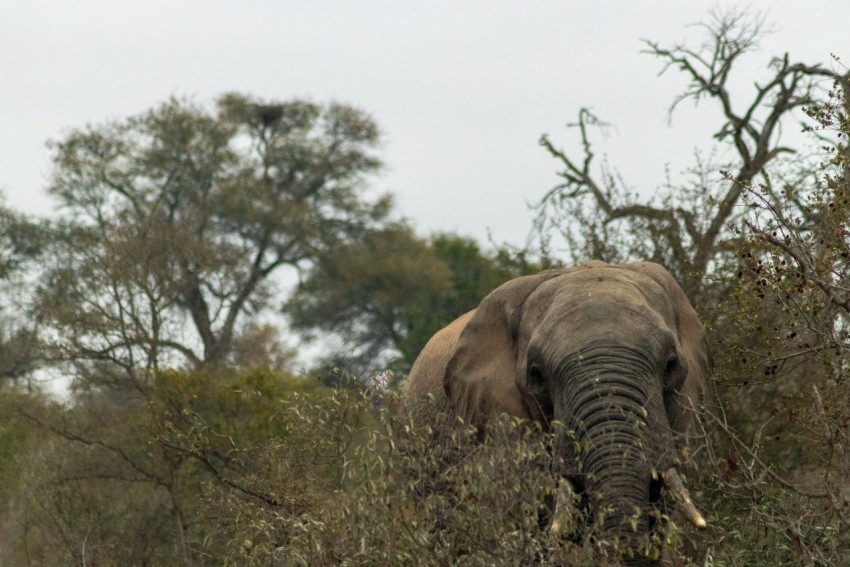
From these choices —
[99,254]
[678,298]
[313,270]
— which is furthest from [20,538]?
[313,270]

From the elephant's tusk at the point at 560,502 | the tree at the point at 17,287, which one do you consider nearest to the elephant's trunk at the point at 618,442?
the elephant's tusk at the point at 560,502

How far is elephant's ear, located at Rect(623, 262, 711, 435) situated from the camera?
9648mm

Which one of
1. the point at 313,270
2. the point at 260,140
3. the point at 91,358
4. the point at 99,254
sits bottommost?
the point at 91,358

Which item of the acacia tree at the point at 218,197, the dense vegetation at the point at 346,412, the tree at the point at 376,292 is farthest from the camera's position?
the tree at the point at 376,292

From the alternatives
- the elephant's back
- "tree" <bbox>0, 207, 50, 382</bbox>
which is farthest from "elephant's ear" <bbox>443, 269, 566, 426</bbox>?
"tree" <bbox>0, 207, 50, 382</bbox>

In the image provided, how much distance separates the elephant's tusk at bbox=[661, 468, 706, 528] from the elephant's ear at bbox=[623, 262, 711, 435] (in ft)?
2.71

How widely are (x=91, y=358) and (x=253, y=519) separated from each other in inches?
340

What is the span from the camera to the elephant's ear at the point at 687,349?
9.65 m

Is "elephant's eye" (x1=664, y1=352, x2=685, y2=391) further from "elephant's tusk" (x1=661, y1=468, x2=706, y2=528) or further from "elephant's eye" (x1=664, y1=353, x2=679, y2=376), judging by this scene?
"elephant's tusk" (x1=661, y1=468, x2=706, y2=528)

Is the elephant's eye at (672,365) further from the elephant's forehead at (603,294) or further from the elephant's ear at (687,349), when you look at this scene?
the elephant's forehead at (603,294)

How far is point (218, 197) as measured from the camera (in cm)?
3975

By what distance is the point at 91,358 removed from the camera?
58.3ft

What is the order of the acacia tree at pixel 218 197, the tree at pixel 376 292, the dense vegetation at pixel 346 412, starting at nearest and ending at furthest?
the dense vegetation at pixel 346 412
the acacia tree at pixel 218 197
the tree at pixel 376 292

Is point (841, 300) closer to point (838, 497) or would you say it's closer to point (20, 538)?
point (838, 497)
